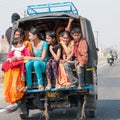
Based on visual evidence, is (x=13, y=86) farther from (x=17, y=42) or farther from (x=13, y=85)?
(x=17, y=42)

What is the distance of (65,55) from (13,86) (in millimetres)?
1508

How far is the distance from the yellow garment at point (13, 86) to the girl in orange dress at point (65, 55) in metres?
0.82

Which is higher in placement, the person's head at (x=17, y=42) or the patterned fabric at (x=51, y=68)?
the person's head at (x=17, y=42)

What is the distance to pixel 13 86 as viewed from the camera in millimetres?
10461

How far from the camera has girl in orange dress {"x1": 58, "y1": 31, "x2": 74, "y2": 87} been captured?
10.7 m

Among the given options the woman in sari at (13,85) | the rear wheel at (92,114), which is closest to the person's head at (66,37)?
the woman in sari at (13,85)

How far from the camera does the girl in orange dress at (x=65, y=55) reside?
10.7 m

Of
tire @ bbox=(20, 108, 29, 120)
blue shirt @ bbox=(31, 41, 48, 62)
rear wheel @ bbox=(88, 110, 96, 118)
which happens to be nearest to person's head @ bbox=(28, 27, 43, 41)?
blue shirt @ bbox=(31, 41, 48, 62)

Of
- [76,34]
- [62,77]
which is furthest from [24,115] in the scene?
[76,34]

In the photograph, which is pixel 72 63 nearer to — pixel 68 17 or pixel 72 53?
pixel 72 53

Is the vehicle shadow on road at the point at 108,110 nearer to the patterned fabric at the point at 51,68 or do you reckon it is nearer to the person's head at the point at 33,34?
the patterned fabric at the point at 51,68

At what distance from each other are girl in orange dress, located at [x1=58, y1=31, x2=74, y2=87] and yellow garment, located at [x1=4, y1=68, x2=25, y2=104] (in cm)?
82

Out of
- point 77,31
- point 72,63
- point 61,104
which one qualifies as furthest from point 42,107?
point 77,31

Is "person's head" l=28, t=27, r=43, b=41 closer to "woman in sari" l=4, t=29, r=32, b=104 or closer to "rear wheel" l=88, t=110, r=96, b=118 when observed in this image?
"woman in sari" l=4, t=29, r=32, b=104
